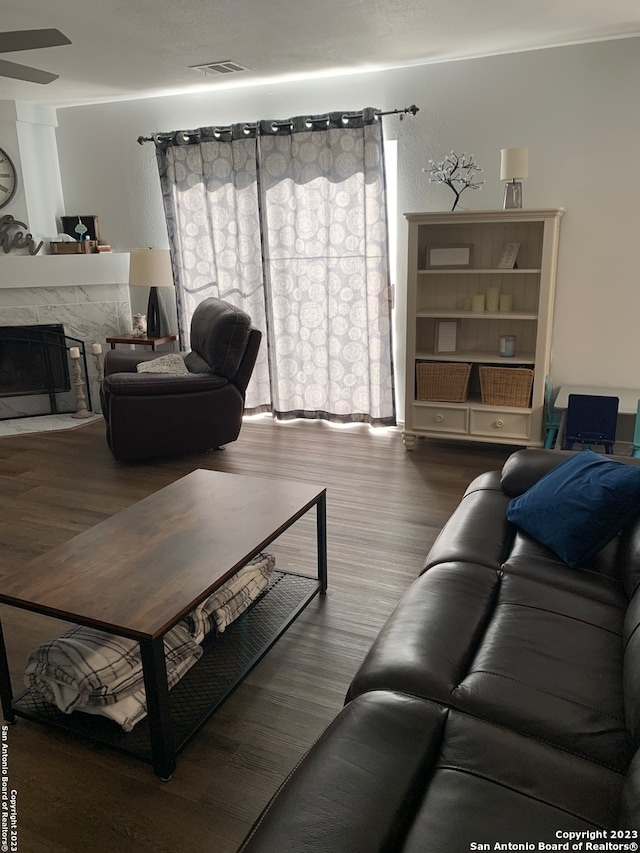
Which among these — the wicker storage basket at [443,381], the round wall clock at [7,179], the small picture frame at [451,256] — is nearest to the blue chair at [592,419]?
the wicker storage basket at [443,381]

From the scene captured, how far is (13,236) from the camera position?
538cm

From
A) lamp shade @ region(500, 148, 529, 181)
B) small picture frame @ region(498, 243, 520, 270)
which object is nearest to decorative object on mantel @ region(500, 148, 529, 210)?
lamp shade @ region(500, 148, 529, 181)

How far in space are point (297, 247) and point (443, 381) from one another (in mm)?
1559

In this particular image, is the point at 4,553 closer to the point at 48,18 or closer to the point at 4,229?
the point at 48,18

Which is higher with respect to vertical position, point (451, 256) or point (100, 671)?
point (451, 256)

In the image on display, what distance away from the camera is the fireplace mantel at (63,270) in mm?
5270

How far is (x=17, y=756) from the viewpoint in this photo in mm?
1852

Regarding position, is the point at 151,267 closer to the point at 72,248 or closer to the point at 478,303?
the point at 72,248

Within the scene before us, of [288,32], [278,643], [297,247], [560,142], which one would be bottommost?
[278,643]

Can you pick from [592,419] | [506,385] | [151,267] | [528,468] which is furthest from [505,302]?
[151,267]

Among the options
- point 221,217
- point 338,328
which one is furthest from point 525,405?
point 221,217

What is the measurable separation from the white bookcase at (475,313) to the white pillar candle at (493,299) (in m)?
0.02

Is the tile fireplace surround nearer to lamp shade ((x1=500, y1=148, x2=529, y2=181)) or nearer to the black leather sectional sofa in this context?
lamp shade ((x1=500, y1=148, x2=529, y2=181))

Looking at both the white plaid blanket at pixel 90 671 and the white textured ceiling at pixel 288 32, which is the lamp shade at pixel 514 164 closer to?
the white textured ceiling at pixel 288 32
